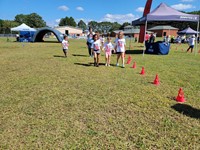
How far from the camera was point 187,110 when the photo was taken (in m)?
4.38

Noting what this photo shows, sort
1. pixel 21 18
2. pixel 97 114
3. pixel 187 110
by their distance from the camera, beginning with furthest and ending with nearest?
1. pixel 21 18
2. pixel 187 110
3. pixel 97 114

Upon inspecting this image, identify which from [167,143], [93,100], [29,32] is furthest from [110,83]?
[29,32]

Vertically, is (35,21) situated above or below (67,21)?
below

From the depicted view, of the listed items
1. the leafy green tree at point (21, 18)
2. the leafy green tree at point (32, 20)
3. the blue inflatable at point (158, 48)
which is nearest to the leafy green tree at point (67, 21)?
the leafy green tree at point (32, 20)

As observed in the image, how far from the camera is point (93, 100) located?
192 inches

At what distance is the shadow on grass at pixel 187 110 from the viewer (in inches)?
163

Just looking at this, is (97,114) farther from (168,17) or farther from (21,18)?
(21,18)

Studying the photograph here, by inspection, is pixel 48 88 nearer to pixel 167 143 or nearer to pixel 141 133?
pixel 141 133

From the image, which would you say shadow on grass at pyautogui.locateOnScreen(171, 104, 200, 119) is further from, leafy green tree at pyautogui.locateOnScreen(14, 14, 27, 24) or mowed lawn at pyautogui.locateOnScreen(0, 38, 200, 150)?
leafy green tree at pyautogui.locateOnScreen(14, 14, 27, 24)

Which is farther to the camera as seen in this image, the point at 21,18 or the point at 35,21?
the point at 21,18

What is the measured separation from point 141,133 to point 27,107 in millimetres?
2492

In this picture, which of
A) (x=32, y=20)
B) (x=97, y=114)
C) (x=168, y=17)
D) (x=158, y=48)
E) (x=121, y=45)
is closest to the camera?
(x=97, y=114)

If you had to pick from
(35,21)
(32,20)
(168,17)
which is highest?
(32,20)

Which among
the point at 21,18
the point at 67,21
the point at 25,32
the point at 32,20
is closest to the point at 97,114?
the point at 25,32
